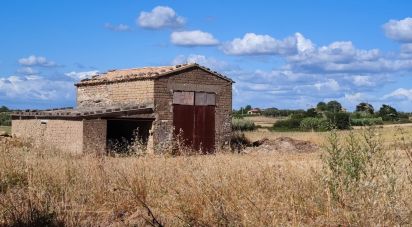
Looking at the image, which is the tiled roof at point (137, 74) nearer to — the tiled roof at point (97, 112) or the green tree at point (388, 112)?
the tiled roof at point (97, 112)

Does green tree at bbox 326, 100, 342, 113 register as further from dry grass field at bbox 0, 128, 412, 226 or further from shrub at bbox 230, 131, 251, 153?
shrub at bbox 230, 131, 251, 153

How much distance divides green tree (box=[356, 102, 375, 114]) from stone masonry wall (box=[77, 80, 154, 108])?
72.1 ft

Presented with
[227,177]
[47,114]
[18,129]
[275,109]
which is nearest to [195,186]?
[227,177]

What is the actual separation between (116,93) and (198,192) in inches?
933

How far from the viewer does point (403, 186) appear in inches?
292

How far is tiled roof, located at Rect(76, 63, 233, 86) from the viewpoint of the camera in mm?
29328

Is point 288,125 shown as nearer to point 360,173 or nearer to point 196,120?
point 196,120

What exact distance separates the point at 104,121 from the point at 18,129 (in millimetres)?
7332

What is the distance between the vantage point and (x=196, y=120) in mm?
30625

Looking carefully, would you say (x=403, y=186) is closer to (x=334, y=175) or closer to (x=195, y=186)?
(x=334, y=175)

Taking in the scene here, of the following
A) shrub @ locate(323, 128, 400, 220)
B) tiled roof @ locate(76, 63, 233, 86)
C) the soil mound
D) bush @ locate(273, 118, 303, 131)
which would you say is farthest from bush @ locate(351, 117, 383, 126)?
bush @ locate(273, 118, 303, 131)

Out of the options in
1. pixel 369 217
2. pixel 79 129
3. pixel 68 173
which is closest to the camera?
pixel 369 217

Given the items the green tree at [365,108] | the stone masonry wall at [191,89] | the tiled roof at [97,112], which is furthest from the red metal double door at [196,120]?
the green tree at [365,108]

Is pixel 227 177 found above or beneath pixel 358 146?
beneath
